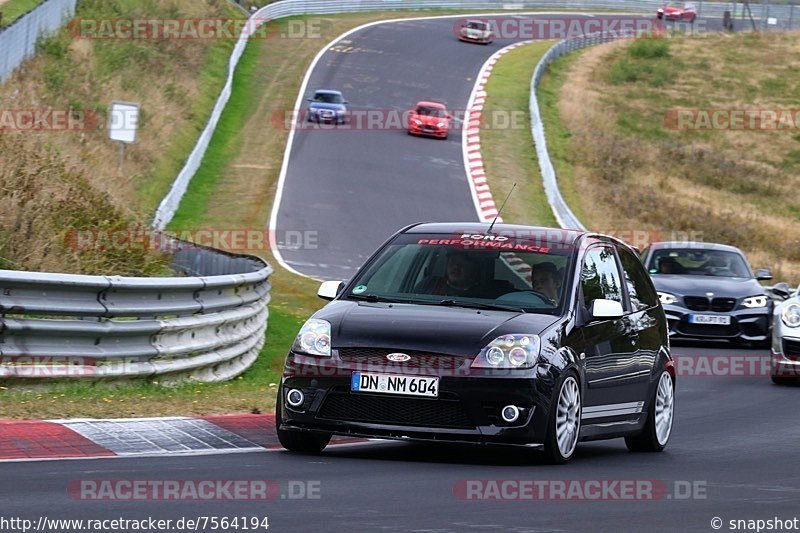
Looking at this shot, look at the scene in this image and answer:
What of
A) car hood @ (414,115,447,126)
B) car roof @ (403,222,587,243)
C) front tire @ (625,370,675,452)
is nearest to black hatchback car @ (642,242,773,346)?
front tire @ (625,370,675,452)

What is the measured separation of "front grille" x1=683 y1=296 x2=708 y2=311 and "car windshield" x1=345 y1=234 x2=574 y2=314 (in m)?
11.2

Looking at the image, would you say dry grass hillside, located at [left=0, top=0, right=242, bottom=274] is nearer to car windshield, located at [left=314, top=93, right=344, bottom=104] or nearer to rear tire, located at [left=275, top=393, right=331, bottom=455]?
car windshield, located at [left=314, top=93, right=344, bottom=104]

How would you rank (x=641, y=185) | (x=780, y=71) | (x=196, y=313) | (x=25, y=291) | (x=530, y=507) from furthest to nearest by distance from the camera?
(x=780, y=71), (x=641, y=185), (x=196, y=313), (x=25, y=291), (x=530, y=507)

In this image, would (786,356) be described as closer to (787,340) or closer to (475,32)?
(787,340)

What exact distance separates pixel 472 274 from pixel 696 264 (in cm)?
1301

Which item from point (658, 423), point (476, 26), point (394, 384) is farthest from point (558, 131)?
point (394, 384)

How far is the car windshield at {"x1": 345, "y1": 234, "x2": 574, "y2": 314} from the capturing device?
951cm

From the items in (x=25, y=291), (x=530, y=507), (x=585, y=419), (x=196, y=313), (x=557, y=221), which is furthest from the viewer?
(x=557, y=221)

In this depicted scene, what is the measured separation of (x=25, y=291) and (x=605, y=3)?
263 feet

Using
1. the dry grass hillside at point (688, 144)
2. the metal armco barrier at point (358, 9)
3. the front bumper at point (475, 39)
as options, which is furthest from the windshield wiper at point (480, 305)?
the front bumper at point (475, 39)

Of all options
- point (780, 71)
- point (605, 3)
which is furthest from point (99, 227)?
point (605, 3)

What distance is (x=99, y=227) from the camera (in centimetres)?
1658

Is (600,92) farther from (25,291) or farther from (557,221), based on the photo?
(25,291)

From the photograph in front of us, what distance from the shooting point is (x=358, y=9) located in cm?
7225
